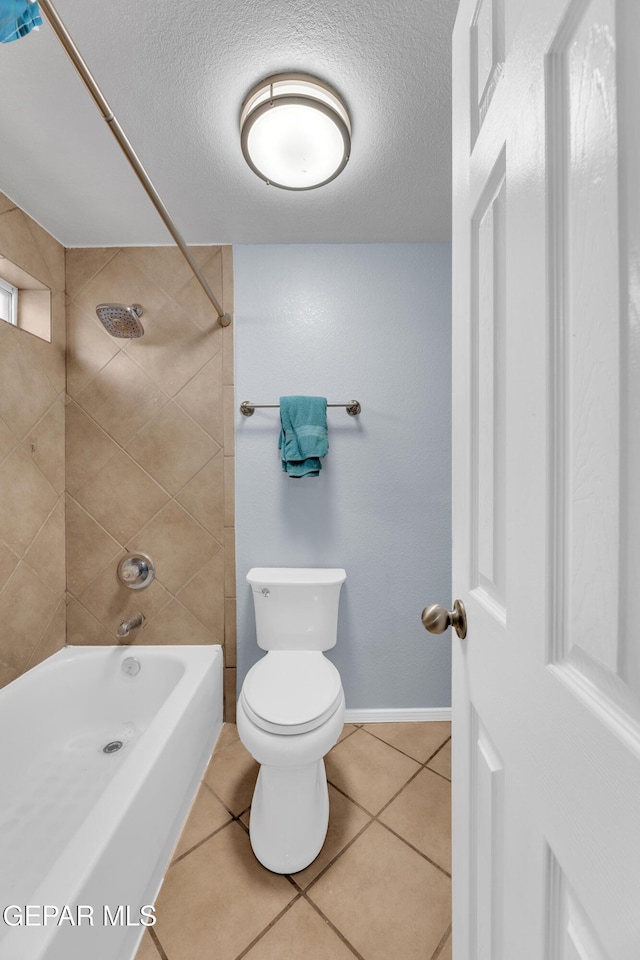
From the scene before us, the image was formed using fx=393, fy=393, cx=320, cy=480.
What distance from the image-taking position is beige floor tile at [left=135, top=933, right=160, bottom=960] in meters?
0.95

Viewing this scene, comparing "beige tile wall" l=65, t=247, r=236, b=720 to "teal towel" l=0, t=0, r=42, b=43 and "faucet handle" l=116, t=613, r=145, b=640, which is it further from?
"teal towel" l=0, t=0, r=42, b=43

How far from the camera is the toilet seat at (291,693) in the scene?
116cm

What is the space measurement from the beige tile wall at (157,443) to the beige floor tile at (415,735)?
2.24 ft

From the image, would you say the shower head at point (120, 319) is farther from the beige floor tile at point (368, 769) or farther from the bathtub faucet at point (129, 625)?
the beige floor tile at point (368, 769)

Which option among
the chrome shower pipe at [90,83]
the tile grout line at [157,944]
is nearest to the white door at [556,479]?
the chrome shower pipe at [90,83]

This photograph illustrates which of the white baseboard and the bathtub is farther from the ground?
the bathtub

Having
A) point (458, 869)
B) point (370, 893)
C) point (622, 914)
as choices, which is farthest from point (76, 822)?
point (622, 914)

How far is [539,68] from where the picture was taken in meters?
0.39

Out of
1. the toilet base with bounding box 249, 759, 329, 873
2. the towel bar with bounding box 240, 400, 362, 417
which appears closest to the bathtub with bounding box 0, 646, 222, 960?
the toilet base with bounding box 249, 759, 329, 873

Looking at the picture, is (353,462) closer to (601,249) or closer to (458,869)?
(458,869)

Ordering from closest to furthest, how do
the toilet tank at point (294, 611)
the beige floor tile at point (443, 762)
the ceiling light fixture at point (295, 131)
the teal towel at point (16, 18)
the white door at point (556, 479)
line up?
the white door at point (556, 479) → the teal towel at point (16, 18) → the ceiling light fixture at point (295, 131) → the beige floor tile at point (443, 762) → the toilet tank at point (294, 611)

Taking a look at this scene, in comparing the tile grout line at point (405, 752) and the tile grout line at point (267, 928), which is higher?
the tile grout line at point (405, 752)

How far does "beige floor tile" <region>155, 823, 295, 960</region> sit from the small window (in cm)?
202

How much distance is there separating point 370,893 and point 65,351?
2266 mm
